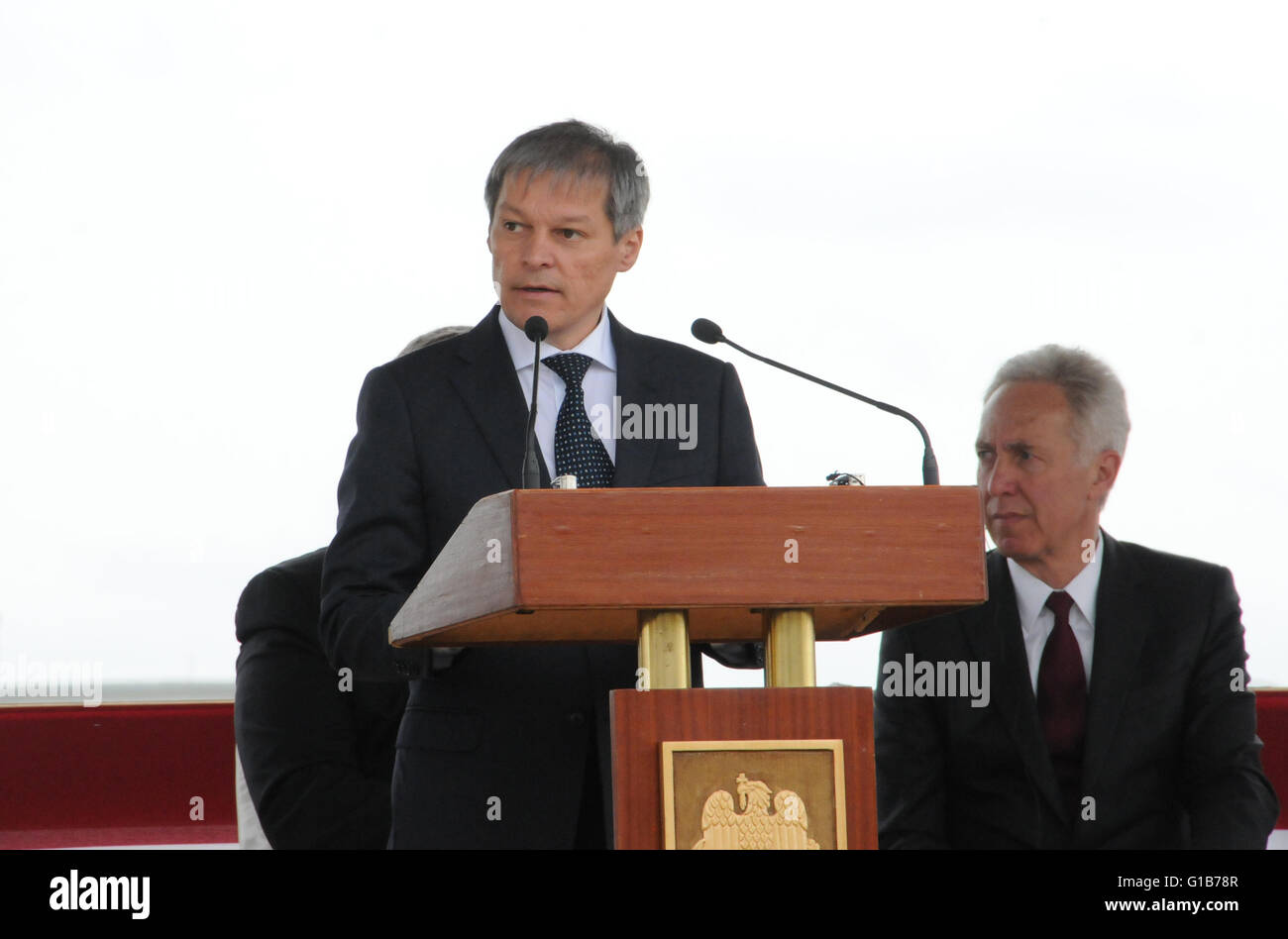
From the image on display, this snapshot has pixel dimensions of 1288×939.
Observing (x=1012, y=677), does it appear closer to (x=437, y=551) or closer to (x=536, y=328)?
(x=437, y=551)

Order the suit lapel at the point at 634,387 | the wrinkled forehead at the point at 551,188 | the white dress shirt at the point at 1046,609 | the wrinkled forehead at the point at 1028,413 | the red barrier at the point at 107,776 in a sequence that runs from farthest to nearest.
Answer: the red barrier at the point at 107,776
the wrinkled forehead at the point at 1028,413
the white dress shirt at the point at 1046,609
the wrinkled forehead at the point at 551,188
the suit lapel at the point at 634,387

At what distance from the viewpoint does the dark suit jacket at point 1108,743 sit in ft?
7.79

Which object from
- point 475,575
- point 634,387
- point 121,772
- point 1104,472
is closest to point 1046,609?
point 1104,472

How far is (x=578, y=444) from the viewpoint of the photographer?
186 cm

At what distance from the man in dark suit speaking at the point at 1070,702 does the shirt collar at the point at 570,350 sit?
0.81m

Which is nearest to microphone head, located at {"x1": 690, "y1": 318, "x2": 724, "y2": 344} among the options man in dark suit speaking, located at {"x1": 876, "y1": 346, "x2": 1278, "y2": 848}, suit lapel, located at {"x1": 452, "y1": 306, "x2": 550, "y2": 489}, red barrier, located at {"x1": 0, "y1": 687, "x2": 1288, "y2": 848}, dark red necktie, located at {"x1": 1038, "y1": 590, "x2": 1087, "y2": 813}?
suit lapel, located at {"x1": 452, "y1": 306, "x2": 550, "y2": 489}

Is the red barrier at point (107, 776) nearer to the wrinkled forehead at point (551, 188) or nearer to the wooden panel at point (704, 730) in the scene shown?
the wrinkled forehead at point (551, 188)

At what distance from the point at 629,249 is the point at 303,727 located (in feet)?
3.72

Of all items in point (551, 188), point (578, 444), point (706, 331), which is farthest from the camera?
point (551, 188)

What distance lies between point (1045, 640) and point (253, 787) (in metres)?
1.36

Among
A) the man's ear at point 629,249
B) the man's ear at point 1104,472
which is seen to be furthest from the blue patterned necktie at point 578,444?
the man's ear at point 1104,472
